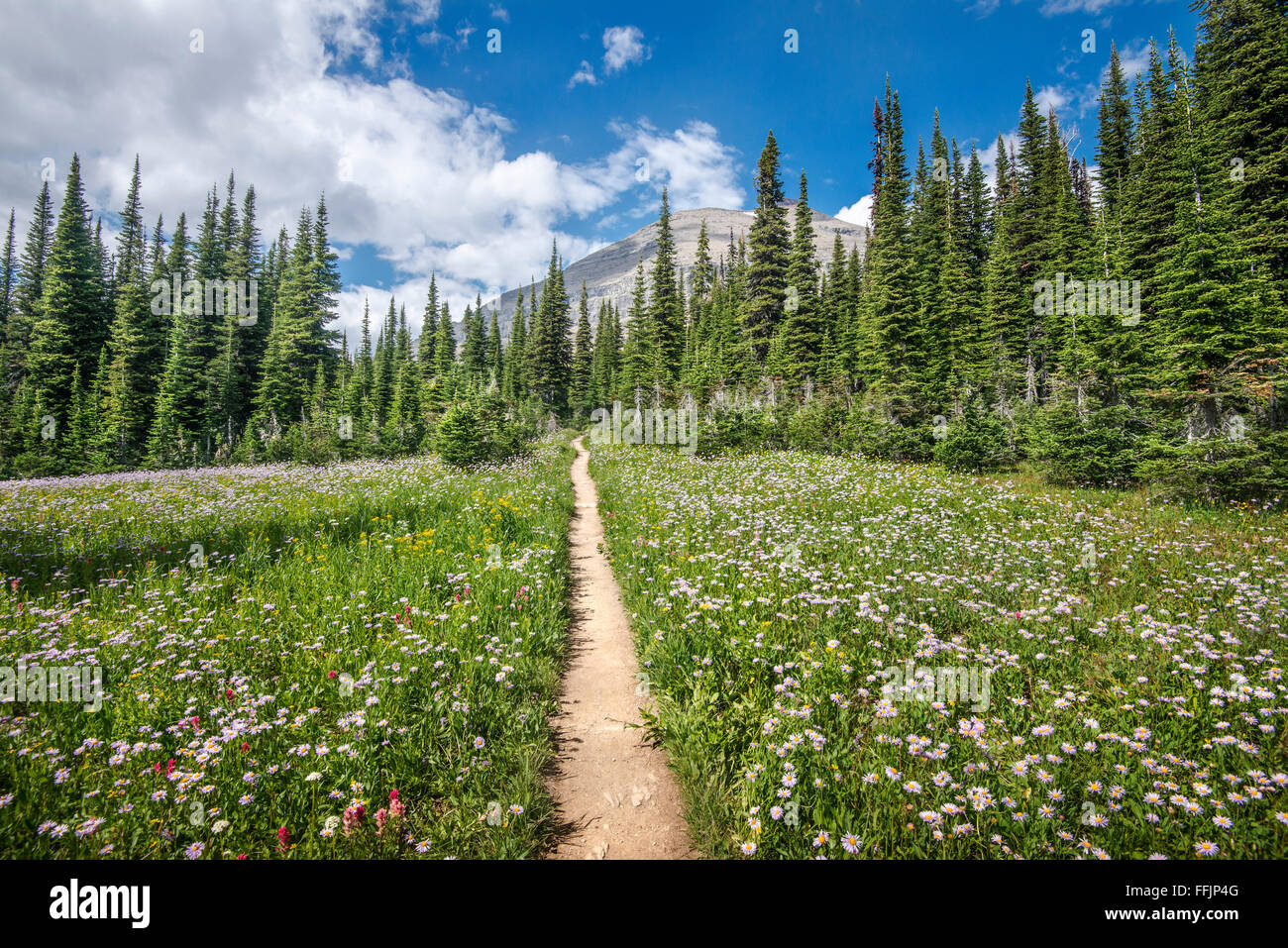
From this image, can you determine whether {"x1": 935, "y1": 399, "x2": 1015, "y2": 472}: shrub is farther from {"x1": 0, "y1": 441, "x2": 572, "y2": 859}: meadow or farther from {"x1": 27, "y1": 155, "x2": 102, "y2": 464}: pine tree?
{"x1": 27, "y1": 155, "x2": 102, "y2": 464}: pine tree

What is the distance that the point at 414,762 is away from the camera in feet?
12.8

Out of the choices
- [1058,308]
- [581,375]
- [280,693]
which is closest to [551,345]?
[581,375]

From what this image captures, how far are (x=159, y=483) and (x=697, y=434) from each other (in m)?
20.4

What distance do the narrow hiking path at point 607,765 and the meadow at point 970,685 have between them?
0.26m

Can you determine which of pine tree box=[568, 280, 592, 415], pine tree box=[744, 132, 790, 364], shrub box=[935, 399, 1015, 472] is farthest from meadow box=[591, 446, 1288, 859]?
pine tree box=[568, 280, 592, 415]

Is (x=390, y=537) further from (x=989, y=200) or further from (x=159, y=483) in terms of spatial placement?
(x=989, y=200)

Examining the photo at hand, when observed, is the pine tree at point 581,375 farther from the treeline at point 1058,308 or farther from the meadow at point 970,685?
the meadow at point 970,685

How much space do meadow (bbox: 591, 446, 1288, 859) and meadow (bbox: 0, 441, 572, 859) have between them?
1627 mm

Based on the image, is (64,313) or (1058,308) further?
(64,313)

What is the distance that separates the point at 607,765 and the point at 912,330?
3023 centimetres

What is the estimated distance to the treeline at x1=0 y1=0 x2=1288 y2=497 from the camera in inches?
566

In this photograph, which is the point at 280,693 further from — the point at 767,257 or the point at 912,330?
the point at 767,257

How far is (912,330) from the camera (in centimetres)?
2778

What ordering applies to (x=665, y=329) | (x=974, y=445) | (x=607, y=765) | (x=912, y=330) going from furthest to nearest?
(x=665, y=329)
(x=912, y=330)
(x=974, y=445)
(x=607, y=765)
